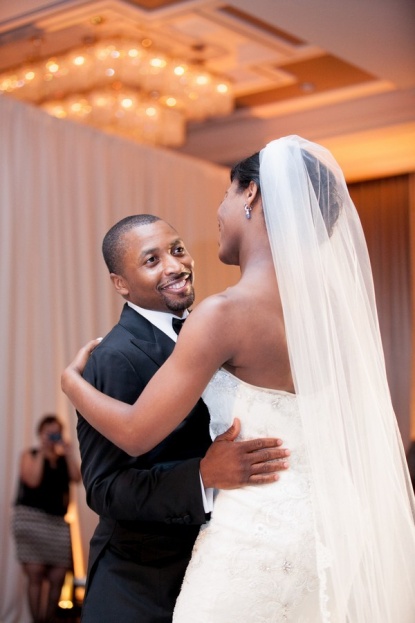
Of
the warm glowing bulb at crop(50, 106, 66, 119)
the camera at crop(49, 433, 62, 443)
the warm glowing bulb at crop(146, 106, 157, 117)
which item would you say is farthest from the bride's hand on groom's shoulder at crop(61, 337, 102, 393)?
the warm glowing bulb at crop(50, 106, 66, 119)

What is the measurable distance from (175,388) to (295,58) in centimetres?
599

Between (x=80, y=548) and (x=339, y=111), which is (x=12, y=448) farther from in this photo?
(x=339, y=111)

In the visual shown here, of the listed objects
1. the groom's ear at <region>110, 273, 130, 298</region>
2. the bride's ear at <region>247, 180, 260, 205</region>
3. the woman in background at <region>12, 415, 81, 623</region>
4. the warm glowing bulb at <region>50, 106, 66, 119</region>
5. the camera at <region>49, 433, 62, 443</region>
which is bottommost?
the woman in background at <region>12, 415, 81, 623</region>

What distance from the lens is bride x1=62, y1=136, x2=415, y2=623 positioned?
2068mm

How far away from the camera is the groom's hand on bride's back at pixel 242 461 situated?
2.10 metres

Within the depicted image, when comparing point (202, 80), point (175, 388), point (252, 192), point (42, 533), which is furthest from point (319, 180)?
point (202, 80)

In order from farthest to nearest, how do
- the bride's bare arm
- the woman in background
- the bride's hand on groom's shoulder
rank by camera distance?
1. the woman in background
2. the bride's hand on groom's shoulder
3. the bride's bare arm

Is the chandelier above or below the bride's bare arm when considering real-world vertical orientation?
above

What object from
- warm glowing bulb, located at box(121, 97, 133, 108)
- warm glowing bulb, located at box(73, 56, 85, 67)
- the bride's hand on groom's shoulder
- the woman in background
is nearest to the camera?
the bride's hand on groom's shoulder

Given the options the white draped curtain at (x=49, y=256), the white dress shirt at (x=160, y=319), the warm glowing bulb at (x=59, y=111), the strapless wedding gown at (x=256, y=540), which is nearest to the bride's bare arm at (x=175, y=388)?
the strapless wedding gown at (x=256, y=540)

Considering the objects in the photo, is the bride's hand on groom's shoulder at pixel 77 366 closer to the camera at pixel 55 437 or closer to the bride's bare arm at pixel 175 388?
the bride's bare arm at pixel 175 388

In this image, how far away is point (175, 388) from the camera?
2025mm

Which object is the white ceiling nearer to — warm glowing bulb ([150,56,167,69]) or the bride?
warm glowing bulb ([150,56,167,69])

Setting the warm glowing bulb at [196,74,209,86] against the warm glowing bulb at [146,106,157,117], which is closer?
the warm glowing bulb at [196,74,209,86]
